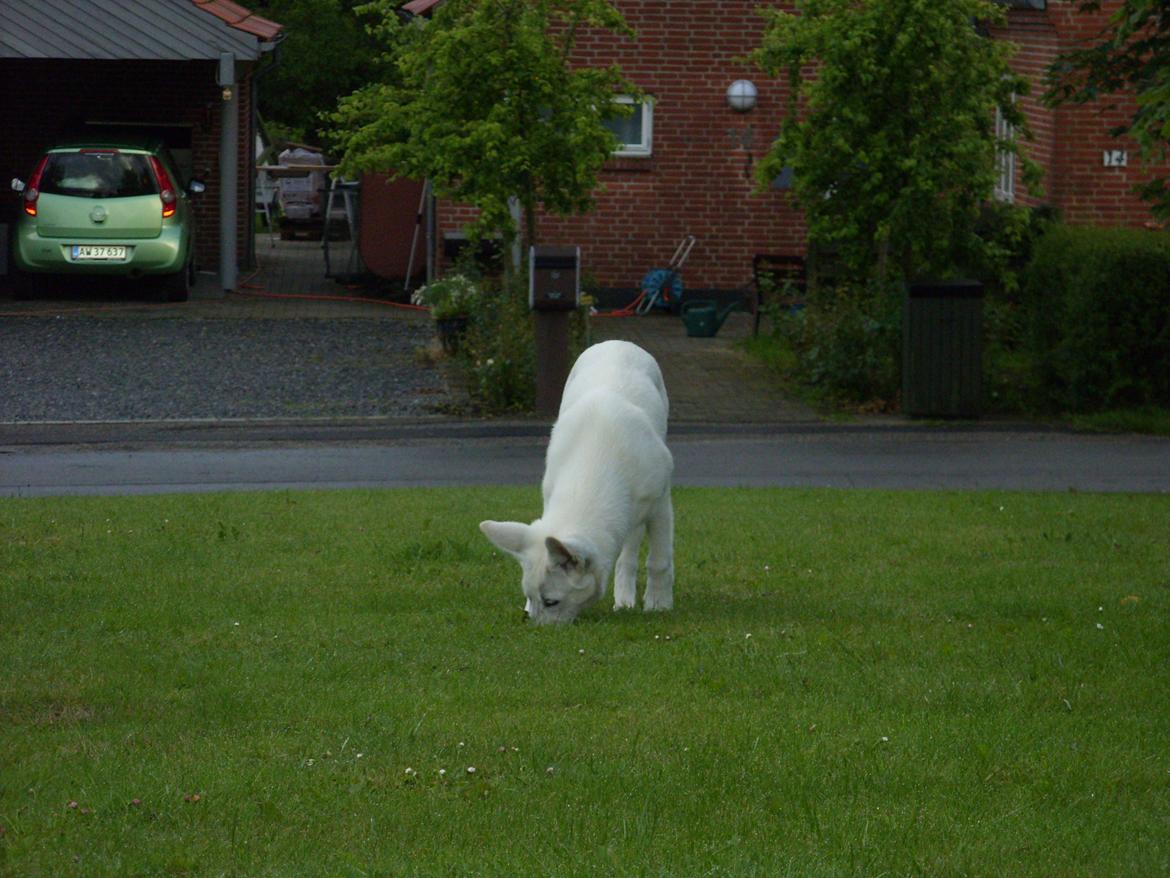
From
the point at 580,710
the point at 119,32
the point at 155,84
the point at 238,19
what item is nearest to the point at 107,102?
the point at 155,84

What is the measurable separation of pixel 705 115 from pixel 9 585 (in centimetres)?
1770

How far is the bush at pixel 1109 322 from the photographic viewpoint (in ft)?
54.1

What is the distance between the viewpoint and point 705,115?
2505cm

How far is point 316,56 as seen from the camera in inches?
1737

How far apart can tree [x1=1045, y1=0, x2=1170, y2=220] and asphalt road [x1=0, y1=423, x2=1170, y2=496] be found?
232cm

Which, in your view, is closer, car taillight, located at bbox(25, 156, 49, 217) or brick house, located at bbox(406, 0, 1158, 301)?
car taillight, located at bbox(25, 156, 49, 217)

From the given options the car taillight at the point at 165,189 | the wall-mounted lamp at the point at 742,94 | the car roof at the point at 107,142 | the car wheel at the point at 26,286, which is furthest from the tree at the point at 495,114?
the car wheel at the point at 26,286

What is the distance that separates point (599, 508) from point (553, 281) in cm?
886

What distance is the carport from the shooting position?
23828 millimetres

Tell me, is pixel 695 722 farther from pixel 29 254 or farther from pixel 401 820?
pixel 29 254

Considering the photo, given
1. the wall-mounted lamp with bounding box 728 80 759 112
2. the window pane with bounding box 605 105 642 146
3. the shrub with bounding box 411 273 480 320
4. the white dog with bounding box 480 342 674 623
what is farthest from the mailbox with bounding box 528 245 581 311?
the wall-mounted lamp with bounding box 728 80 759 112

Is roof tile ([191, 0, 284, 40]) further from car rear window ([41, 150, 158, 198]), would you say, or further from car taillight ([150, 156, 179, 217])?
car rear window ([41, 150, 158, 198])

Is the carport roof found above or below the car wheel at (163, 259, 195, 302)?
above

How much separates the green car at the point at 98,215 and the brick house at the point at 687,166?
12.7 feet
